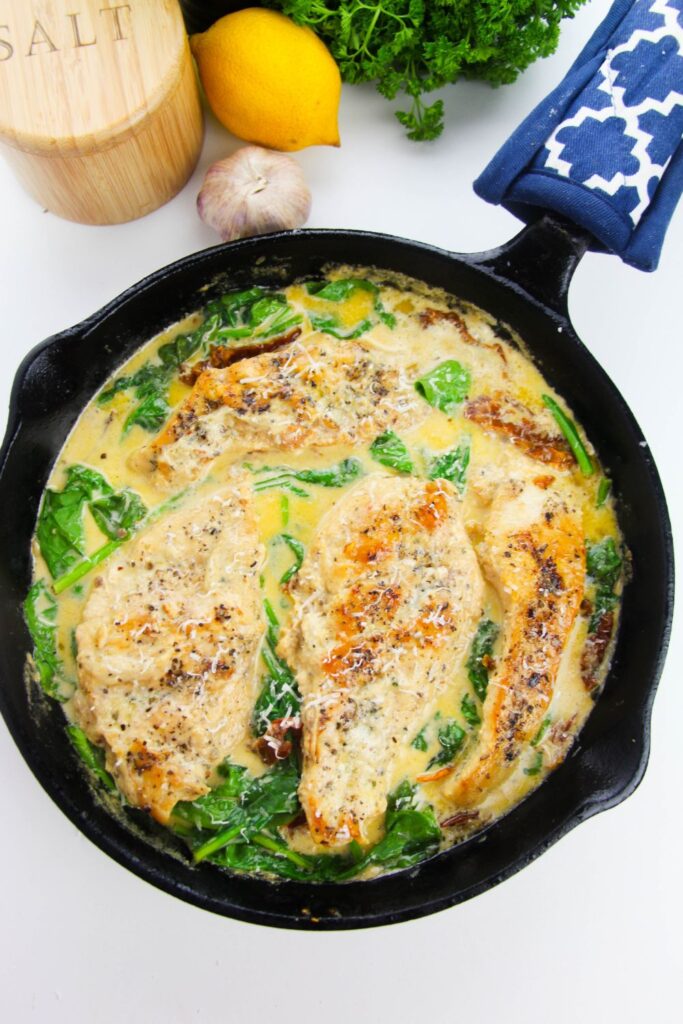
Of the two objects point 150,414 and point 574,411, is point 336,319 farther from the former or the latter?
point 574,411

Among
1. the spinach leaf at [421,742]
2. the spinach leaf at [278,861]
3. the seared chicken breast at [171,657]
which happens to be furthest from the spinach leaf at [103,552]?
the spinach leaf at [421,742]

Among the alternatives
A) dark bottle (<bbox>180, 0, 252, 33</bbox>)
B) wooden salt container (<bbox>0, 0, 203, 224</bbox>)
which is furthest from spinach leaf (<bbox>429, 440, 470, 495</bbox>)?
dark bottle (<bbox>180, 0, 252, 33</bbox>)

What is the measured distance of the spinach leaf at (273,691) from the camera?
9.83 ft

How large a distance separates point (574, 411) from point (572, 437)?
9 centimetres

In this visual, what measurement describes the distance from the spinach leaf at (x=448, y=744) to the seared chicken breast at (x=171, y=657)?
0.61m

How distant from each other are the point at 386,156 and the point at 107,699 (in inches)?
87.5

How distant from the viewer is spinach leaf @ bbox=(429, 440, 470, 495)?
318cm

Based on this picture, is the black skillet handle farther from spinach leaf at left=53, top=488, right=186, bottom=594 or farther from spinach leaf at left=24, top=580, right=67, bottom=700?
spinach leaf at left=24, top=580, right=67, bottom=700

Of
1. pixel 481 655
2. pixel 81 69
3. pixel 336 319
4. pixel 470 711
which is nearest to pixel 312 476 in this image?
pixel 336 319

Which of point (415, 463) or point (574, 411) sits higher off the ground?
point (574, 411)

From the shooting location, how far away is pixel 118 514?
3.12 metres

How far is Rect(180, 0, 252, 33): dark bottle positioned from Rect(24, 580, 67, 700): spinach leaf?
2120mm

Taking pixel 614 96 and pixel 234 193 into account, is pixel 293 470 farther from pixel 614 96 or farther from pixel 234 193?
pixel 614 96

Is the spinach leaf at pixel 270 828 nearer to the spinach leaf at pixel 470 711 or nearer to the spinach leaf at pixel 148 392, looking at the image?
the spinach leaf at pixel 470 711
